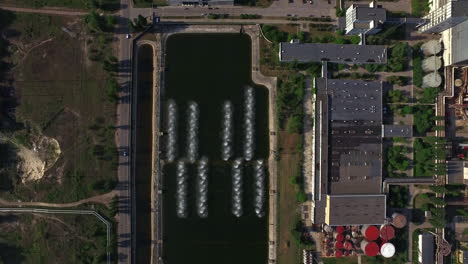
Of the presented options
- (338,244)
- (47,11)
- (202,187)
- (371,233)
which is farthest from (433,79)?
(47,11)

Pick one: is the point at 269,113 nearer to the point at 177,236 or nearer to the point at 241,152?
the point at 241,152

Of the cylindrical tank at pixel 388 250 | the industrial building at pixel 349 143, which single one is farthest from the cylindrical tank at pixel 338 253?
the cylindrical tank at pixel 388 250

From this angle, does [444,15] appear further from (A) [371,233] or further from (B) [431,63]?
(A) [371,233]

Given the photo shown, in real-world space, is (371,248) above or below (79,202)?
below

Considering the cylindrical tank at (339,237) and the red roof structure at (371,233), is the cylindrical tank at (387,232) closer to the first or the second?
the red roof structure at (371,233)

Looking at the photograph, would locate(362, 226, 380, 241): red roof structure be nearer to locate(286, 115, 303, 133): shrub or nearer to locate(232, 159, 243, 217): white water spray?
locate(286, 115, 303, 133): shrub

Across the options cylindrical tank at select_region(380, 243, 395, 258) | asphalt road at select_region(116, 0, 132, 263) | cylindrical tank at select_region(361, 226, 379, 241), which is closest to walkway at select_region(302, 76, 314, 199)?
cylindrical tank at select_region(361, 226, 379, 241)
